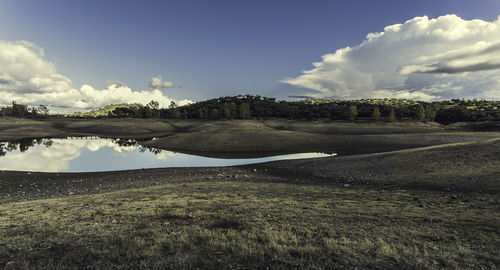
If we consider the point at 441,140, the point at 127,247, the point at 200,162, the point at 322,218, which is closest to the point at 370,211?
the point at 322,218

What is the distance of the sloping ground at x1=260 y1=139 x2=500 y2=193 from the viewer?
1941 cm

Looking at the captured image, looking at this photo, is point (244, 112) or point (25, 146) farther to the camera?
point (244, 112)

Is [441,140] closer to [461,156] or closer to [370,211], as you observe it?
[461,156]

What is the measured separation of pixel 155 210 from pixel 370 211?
12.0 m

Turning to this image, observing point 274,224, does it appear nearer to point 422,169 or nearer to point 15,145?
point 422,169

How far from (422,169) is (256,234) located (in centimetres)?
2340

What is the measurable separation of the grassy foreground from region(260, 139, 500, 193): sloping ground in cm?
422

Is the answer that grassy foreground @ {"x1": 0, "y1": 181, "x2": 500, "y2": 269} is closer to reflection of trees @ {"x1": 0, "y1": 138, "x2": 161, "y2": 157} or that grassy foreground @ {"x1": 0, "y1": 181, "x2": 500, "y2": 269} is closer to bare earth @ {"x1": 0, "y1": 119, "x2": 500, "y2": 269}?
bare earth @ {"x1": 0, "y1": 119, "x2": 500, "y2": 269}

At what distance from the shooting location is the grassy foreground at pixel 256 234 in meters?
7.27

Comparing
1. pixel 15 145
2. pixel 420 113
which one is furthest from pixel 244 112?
pixel 15 145

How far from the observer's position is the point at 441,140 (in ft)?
180

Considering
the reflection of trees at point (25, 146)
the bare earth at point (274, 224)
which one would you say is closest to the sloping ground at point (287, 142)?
the reflection of trees at point (25, 146)

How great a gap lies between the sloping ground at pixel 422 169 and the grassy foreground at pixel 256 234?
13.8 feet

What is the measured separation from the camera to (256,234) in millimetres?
9336
